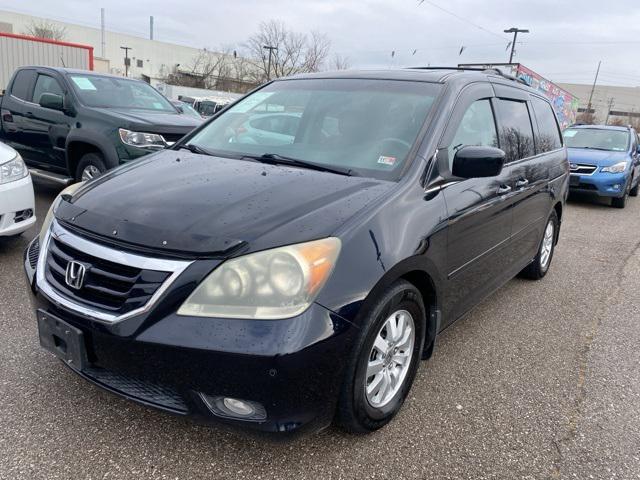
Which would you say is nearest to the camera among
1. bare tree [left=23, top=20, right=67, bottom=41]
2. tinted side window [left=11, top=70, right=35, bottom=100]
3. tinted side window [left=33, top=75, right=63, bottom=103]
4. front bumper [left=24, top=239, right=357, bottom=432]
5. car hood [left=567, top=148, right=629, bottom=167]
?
front bumper [left=24, top=239, right=357, bottom=432]

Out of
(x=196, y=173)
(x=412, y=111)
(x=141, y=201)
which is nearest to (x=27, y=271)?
(x=141, y=201)

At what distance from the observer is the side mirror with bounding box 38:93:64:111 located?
6.22 metres

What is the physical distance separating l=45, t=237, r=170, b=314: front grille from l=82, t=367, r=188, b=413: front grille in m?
0.29

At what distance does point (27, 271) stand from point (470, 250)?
2.33 m

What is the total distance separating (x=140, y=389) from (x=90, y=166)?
4789 mm

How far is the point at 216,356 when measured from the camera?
1828mm

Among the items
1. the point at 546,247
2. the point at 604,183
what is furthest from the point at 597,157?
the point at 546,247

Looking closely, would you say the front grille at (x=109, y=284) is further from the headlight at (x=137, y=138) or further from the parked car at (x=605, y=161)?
the parked car at (x=605, y=161)

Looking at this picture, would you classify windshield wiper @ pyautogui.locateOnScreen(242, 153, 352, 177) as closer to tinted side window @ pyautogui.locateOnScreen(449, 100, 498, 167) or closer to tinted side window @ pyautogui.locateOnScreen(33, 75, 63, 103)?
tinted side window @ pyautogui.locateOnScreen(449, 100, 498, 167)

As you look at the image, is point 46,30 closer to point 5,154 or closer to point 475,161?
point 5,154

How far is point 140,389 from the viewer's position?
203 cm

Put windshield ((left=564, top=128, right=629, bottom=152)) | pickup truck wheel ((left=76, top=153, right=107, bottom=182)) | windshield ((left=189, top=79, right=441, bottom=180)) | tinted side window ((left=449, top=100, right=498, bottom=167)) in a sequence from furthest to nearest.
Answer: windshield ((left=564, top=128, right=629, bottom=152))
pickup truck wheel ((left=76, top=153, right=107, bottom=182))
tinted side window ((left=449, top=100, right=498, bottom=167))
windshield ((left=189, top=79, right=441, bottom=180))

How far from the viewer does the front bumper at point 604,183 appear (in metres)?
9.55

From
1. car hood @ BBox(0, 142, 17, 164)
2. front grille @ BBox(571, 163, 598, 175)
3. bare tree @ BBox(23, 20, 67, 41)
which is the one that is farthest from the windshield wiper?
bare tree @ BBox(23, 20, 67, 41)
